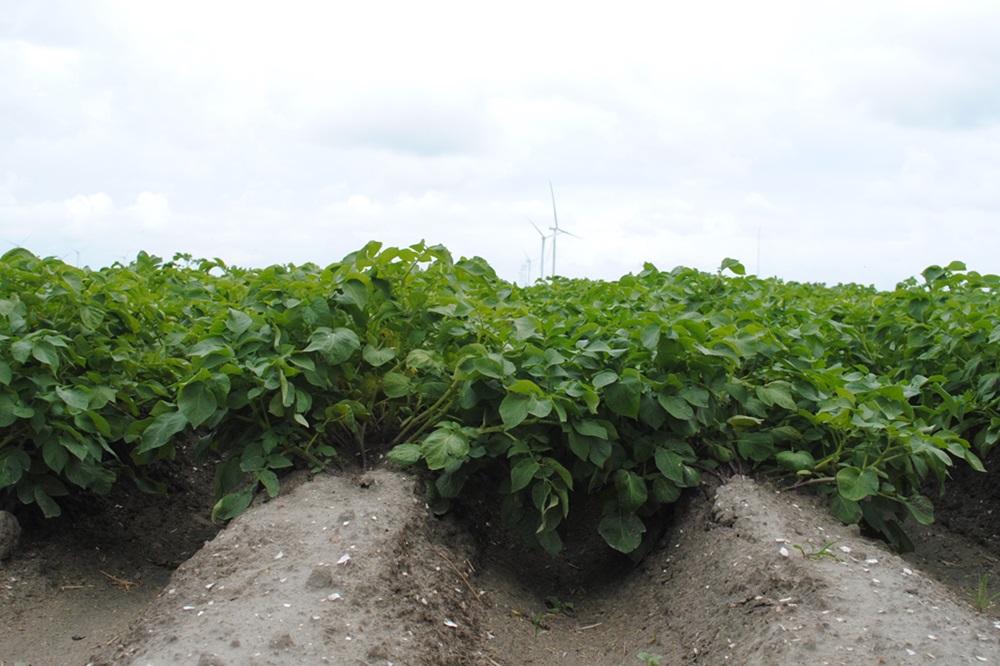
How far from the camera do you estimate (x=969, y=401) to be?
3.98 m

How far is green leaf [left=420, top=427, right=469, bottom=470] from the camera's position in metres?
3.05

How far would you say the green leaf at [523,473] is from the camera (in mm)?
3084

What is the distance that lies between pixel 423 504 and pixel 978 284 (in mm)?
3549

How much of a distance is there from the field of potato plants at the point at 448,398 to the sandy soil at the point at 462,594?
16 centimetres

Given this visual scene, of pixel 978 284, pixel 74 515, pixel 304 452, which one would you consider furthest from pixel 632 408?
pixel 978 284

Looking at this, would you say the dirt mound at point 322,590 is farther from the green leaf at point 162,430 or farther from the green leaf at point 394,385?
the green leaf at point 162,430

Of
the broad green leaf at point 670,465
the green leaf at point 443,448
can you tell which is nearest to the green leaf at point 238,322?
the green leaf at point 443,448

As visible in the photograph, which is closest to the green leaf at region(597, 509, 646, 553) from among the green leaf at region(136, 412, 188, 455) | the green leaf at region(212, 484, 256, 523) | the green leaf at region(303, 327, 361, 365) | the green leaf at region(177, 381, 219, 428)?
the green leaf at region(303, 327, 361, 365)

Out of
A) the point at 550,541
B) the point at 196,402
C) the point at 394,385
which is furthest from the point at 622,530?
the point at 196,402

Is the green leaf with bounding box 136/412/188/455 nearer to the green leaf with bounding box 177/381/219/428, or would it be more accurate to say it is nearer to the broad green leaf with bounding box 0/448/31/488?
the green leaf with bounding box 177/381/219/428

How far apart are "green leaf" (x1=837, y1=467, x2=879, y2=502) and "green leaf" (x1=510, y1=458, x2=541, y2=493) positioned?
105 centimetres

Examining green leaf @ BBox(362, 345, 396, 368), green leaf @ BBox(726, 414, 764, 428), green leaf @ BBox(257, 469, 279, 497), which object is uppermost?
green leaf @ BBox(362, 345, 396, 368)

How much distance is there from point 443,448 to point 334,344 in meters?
0.52

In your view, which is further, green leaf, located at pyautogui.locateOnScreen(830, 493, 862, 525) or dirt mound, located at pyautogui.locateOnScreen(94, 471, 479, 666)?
green leaf, located at pyautogui.locateOnScreen(830, 493, 862, 525)
